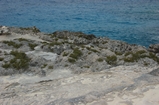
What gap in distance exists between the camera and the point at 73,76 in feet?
42.8

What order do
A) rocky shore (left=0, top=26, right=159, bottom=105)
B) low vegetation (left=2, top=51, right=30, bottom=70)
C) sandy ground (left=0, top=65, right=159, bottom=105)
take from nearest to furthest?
sandy ground (left=0, top=65, right=159, bottom=105) → rocky shore (left=0, top=26, right=159, bottom=105) → low vegetation (left=2, top=51, right=30, bottom=70)

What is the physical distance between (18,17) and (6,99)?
5108 cm

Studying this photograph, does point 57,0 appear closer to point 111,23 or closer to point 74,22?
point 74,22

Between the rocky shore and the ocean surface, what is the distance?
20669 mm

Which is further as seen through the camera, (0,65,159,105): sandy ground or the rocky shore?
the rocky shore

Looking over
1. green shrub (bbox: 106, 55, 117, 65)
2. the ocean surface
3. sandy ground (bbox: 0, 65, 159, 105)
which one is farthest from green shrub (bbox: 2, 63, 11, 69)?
the ocean surface

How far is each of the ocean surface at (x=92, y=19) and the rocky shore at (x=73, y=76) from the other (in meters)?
20.7

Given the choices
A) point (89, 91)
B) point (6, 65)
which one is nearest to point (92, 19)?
point (6, 65)

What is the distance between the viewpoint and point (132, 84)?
11.2m

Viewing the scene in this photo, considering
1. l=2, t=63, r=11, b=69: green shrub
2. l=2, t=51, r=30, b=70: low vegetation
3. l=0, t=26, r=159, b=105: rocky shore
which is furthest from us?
l=2, t=51, r=30, b=70: low vegetation

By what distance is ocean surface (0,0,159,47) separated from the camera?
139ft

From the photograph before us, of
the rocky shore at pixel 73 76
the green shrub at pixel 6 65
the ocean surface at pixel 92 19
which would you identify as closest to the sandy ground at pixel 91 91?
the rocky shore at pixel 73 76

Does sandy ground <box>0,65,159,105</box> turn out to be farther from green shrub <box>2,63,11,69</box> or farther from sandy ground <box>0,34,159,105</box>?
green shrub <box>2,63,11,69</box>

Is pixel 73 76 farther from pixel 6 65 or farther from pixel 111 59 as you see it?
pixel 6 65
